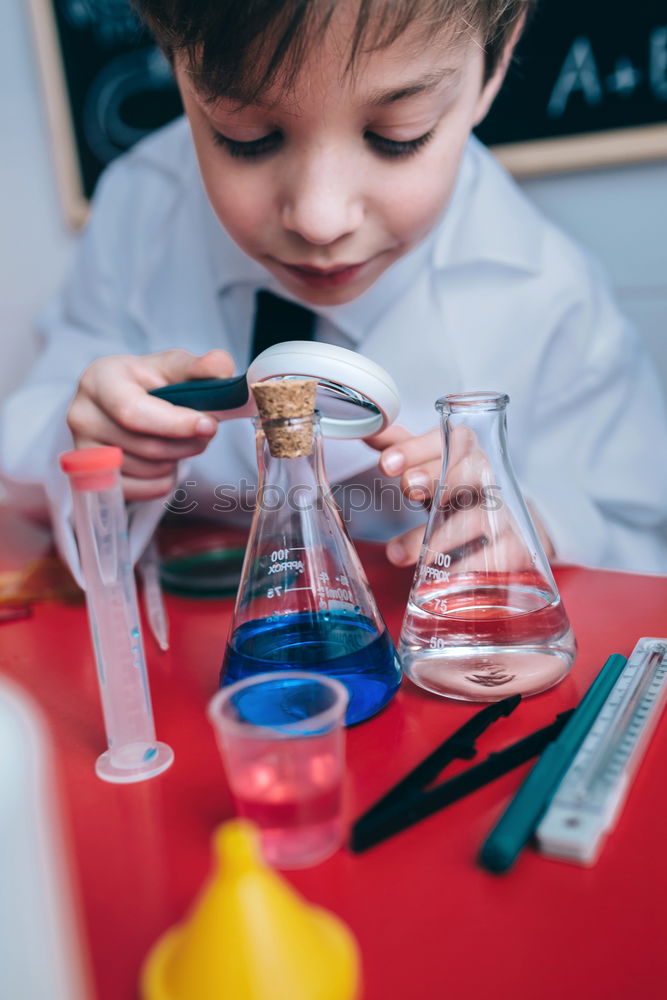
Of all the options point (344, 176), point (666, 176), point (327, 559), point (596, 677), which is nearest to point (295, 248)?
point (344, 176)

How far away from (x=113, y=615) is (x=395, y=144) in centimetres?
42

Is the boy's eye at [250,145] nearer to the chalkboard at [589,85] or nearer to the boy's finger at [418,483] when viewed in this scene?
the boy's finger at [418,483]

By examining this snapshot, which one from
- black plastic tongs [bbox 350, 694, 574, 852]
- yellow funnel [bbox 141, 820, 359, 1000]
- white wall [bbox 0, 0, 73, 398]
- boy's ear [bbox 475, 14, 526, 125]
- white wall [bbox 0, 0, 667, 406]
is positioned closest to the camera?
yellow funnel [bbox 141, 820, 359, 1000]

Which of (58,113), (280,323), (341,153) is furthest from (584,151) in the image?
(58,113)

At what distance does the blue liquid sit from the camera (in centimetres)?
48

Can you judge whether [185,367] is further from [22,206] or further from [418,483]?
[22,206]

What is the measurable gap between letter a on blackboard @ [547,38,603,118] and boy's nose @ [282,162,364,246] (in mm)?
608

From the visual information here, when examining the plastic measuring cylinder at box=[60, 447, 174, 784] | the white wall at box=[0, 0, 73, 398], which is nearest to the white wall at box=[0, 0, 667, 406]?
the white wall at box=[0, 0, 73, 398]

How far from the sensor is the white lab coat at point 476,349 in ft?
3.09

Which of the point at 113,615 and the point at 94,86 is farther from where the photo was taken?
the point at 94,86

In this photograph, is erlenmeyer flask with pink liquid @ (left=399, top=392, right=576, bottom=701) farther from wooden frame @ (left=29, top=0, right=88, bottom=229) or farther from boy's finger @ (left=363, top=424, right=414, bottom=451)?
wooden frame @ (left=29, top=0, right=88, bottom=229)

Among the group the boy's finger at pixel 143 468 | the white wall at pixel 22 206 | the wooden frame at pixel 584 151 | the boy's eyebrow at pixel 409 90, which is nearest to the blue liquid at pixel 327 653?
the boy's finger at pixel 143 468

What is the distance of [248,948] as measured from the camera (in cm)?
27

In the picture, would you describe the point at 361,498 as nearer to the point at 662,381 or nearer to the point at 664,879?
the point at 662,381
